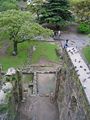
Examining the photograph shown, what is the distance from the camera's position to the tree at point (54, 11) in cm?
4162

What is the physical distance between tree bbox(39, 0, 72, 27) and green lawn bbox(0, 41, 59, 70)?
5.52 meters

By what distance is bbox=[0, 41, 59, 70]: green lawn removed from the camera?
32.5 metres

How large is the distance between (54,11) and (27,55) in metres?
11.6

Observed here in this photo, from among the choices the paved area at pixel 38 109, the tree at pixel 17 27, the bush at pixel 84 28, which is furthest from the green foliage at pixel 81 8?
the paved area at pixel 38 109

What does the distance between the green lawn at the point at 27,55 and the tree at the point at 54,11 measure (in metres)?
5.52

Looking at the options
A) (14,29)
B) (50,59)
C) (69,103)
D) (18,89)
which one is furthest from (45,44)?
(69,103)

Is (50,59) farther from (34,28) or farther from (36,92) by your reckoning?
(36,92)

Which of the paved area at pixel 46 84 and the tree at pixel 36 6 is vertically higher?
the tree at pixel 36 6

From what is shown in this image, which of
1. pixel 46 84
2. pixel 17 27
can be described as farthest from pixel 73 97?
pixel 17 27

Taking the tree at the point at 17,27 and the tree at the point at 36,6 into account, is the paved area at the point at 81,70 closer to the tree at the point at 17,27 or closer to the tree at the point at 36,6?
the tree at the point at 17,27

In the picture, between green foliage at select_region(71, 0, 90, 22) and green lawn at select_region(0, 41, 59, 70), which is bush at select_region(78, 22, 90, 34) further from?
green lawn at select_region(0, 41, 59, 70)

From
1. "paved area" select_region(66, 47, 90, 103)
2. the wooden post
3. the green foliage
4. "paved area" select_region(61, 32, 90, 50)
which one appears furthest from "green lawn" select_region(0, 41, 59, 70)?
"paved area" select_region(66, 47, 90, 103)

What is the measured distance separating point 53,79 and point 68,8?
1717 centimetres

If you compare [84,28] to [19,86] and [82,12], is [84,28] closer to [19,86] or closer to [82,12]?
[82,12]
